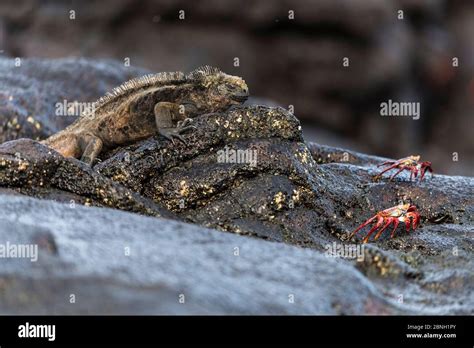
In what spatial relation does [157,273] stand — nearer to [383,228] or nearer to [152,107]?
[383,228]

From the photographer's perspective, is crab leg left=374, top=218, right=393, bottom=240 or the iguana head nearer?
crab leg left=374, top=218, right=393, bottom=240

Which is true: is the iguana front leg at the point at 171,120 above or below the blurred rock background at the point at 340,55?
below

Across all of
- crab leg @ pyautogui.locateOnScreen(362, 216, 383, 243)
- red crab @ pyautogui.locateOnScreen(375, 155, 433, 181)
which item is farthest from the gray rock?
red crab @ pyautogui.locateOnScreen(375, 155, 433, 181)

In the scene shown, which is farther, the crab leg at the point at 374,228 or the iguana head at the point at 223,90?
the iguana head at the point at 223,90

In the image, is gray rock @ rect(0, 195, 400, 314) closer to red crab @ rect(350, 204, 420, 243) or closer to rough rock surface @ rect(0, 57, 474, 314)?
rough rock surface @ rect(0, 57, 474, 314)

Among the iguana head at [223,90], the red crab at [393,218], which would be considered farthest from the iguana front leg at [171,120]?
the red crab at [393,218]

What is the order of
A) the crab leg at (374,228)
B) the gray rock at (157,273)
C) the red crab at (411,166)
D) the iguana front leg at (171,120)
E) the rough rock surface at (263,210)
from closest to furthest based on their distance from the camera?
the gray rock at (157,273), the rough rock surface at (263,210), the crab leg at (374,228), the iguana front leg at (171,120), the red crab at (411,166)

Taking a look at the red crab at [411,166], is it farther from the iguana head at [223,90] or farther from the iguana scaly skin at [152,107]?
the iguana scaly skin at [152,107]
